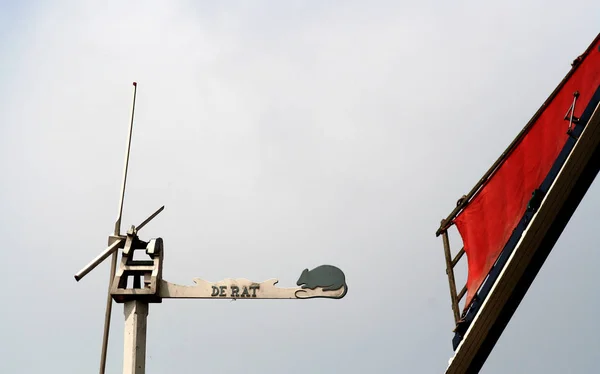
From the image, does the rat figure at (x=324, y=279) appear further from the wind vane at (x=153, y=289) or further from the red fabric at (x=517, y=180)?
the red fabric at (x=517, y=180)

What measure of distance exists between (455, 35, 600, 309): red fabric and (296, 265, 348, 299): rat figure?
1.87m

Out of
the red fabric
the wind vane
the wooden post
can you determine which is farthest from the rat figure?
the red fabric

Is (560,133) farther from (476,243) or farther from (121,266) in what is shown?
(121,266)

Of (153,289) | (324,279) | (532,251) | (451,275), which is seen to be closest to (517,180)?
(532,251)

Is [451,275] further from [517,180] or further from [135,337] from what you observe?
[135,337]

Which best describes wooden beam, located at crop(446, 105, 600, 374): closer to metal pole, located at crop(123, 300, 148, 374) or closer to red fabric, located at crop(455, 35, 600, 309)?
red fabric, located at crop(455, 35, 600, 309)

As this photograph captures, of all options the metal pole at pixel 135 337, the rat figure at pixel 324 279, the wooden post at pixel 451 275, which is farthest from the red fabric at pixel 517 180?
the metal pole at pixel 135 337

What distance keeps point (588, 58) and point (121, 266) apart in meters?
6.93

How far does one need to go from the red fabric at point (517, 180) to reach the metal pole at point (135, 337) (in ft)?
15.0

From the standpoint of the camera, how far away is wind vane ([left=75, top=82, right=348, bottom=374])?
10.7 m

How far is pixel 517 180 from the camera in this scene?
29.9ft

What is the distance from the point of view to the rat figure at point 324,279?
35.1 ft

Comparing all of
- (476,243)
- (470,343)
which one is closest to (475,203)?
(476,243)

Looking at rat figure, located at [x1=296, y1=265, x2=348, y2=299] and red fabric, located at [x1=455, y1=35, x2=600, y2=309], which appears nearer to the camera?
red fabric, located at [x1=455, y1=35, x2=600, y2=309]
